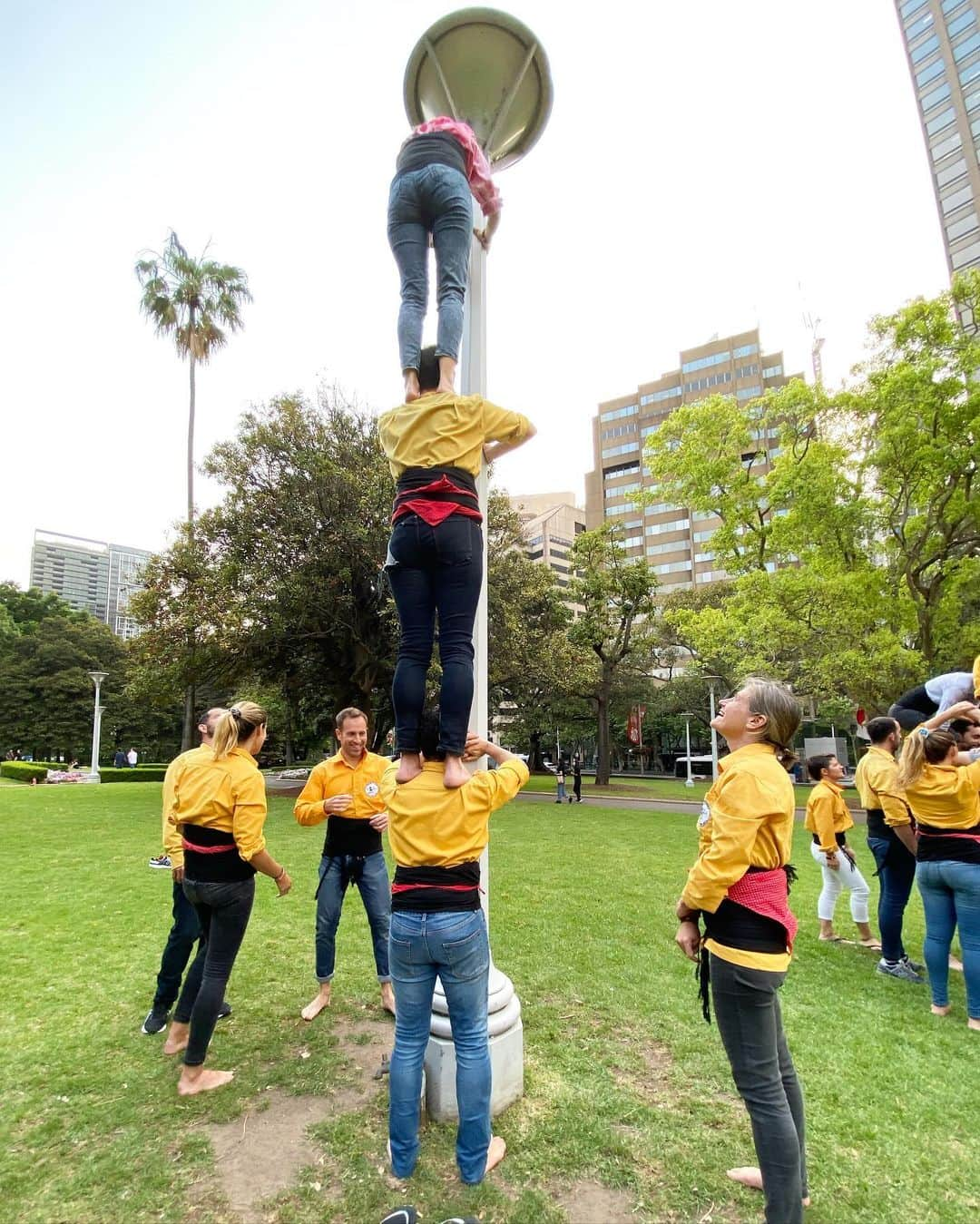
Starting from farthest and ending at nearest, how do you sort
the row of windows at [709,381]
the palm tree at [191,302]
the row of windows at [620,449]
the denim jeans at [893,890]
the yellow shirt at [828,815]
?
the row of windows at [620,449] < the row of windows at [709,381] < the palm tree at [191,302] < the yellow shirt at [828,815] < the denim jeans at [893,890]

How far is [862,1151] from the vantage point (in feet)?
9.58

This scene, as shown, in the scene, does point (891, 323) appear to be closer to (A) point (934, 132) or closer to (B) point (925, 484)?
(B) point (925, 484)

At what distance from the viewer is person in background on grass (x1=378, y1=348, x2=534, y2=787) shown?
8.77 ft

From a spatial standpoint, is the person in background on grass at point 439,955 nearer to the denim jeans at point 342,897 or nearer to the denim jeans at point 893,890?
the denim jeans at point 342,897

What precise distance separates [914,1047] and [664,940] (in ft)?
8.07

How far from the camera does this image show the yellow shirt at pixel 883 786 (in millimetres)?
5086

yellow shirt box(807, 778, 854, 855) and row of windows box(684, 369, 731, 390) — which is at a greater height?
row of windows box(684, 369, 731, 390)

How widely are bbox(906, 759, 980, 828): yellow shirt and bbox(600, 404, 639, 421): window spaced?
84.7 metres

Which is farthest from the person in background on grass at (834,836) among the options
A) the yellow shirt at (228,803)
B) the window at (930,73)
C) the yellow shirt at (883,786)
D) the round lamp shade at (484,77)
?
the window at (930,73)

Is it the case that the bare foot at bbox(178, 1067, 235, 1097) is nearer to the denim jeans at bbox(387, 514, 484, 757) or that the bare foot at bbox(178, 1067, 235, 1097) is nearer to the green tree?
the denim jeans at bbox(387, 514, 484, 757)

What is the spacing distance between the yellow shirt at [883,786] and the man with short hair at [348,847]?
3.72 metres

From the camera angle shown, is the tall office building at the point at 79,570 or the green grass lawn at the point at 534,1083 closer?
the green grass lawn at the point at 534,1083

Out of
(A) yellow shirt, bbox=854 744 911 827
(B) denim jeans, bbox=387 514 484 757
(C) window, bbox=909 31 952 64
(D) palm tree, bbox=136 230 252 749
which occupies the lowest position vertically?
(A) yellow shirt, bbox=854 744 911 827

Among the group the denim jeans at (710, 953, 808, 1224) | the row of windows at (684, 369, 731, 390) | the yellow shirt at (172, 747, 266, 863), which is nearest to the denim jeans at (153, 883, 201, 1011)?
the yellow shirt at (172, 747, 266, 863)
